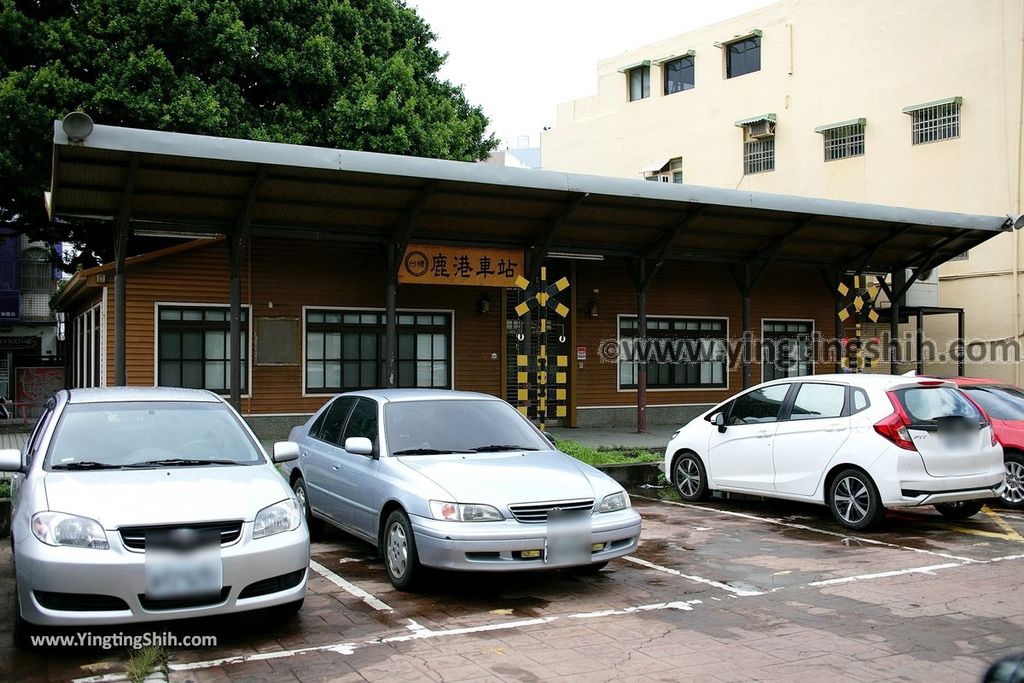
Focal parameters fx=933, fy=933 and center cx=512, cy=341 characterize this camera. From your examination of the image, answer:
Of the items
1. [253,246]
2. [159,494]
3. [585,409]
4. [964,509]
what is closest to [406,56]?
[253,246]

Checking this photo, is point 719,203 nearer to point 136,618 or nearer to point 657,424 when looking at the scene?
point 657,424

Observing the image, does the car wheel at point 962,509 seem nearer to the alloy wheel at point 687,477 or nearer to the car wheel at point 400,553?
the alloy wheel at point 687,477

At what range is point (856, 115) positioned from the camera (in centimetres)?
2709

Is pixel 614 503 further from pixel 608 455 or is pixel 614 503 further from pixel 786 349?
pixel 786 349

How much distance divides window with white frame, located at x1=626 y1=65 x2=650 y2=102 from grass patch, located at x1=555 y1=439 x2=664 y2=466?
22.5 m

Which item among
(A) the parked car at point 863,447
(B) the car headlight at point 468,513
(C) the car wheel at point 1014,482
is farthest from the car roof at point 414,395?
(C) the car wheel at point 1014,482

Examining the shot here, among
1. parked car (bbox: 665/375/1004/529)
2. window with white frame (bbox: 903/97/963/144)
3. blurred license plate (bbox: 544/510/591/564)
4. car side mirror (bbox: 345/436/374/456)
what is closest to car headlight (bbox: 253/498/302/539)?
car side mirror (bbox: 345/436/374/456)

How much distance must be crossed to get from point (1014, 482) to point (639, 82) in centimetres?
2594

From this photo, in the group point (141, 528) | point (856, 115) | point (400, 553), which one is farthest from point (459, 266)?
point (856, 115)

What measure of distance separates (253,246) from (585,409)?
25.0ft

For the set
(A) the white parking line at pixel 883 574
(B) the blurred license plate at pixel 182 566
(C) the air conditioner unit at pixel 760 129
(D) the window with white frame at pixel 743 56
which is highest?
(D) the window with white frame at pixel 743 56

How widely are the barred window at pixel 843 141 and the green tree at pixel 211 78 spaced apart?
38.8ft

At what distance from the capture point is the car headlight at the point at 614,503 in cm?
692

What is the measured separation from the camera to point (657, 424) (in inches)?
806
